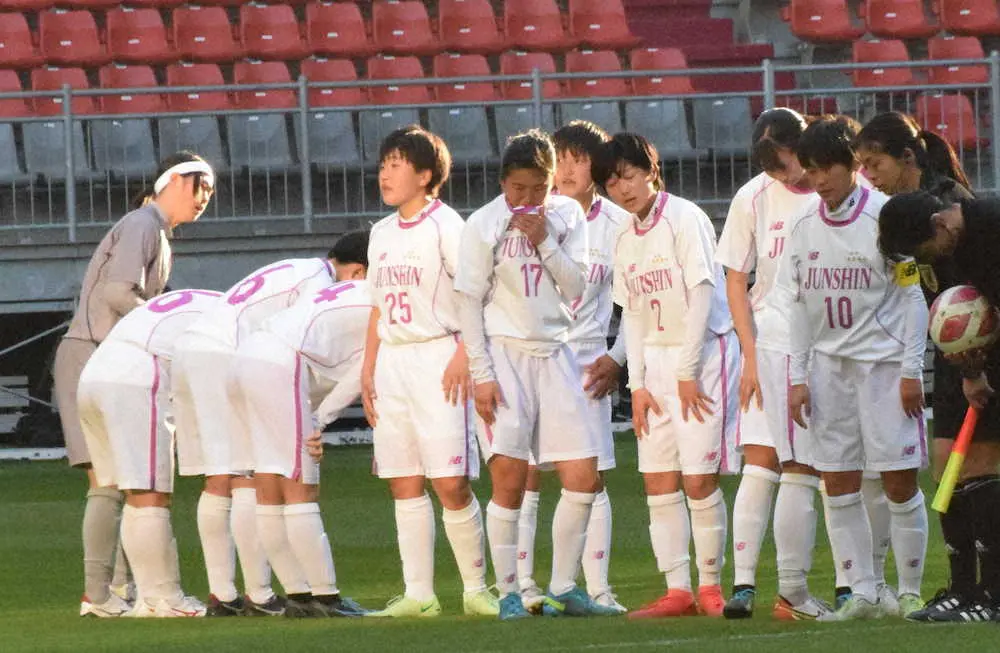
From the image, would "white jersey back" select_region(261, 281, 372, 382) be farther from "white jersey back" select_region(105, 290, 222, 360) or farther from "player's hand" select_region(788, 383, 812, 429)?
"player's hand" select_region(788, 383, 812, 429)

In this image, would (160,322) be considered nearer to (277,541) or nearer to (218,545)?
(218,545)

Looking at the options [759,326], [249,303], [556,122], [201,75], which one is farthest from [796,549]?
[201,75]

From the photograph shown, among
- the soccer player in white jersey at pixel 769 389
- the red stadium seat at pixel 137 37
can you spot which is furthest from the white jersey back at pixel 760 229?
the red stadium seat at pixel 137 37

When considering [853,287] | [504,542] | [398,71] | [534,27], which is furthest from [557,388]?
[534,27]

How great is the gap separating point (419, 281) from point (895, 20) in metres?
11.8

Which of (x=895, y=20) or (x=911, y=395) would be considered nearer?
(x=911, y=395)

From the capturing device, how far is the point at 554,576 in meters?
7.16

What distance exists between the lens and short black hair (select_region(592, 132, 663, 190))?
23.4 ft

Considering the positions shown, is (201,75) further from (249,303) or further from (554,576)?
(554,576)

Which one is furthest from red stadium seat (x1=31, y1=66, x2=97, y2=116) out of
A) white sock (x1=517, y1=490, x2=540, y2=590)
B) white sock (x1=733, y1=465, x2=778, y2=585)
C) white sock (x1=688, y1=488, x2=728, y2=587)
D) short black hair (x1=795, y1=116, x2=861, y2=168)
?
short black hair (x1=795, y1=116, x2=861, y2=168)

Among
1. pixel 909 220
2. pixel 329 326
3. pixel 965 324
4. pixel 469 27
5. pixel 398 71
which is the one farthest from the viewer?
pixel 469 27

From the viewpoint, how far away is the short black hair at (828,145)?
650 cm

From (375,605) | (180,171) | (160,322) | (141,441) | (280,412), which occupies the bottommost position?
(375,605)

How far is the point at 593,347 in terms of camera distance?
7613 mm
